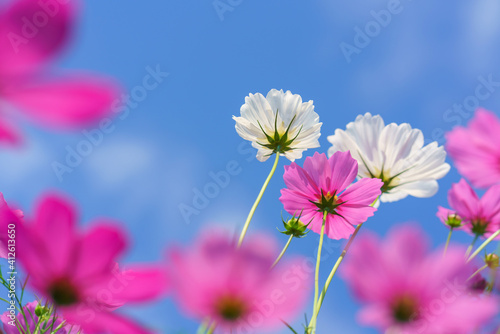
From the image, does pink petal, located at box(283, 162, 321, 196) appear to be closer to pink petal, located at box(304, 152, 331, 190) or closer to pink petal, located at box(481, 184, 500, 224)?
pink petal, located at box(304, 152, 331, 190)

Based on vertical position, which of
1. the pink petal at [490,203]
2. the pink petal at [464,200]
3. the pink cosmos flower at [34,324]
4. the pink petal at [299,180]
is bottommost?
the pink cosmos flower at [34,324]

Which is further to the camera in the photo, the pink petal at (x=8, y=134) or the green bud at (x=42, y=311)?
the green bud at (x=42, y=311)

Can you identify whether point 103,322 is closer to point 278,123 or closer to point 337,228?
point 337,228

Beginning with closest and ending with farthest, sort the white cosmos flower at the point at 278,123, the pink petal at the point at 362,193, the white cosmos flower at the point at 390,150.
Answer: the pink petal at the point at 362,193 → the white cosmos flower at the point at 390,150 → the white cosmos flower at the point at 278,123

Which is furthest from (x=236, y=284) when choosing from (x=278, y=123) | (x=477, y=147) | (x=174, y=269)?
(x=278, y=123)

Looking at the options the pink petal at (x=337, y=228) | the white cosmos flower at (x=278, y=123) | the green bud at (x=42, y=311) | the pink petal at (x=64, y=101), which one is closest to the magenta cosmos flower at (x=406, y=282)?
the pink petal at (x=64, y=101)

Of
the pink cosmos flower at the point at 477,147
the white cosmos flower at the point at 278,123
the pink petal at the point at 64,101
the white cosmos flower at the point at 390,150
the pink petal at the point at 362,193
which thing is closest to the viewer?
the pink petal at the point at 64,101

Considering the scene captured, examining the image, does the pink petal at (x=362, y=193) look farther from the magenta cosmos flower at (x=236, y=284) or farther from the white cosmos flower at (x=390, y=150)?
the magenta cosmos flower at (x=236, y=284)

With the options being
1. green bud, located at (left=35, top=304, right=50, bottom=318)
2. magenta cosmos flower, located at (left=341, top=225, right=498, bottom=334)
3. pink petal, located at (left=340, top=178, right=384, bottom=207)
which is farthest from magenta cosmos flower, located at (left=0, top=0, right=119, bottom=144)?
pink petal, located at (left=340, top=178, right=384, bottom=207)
